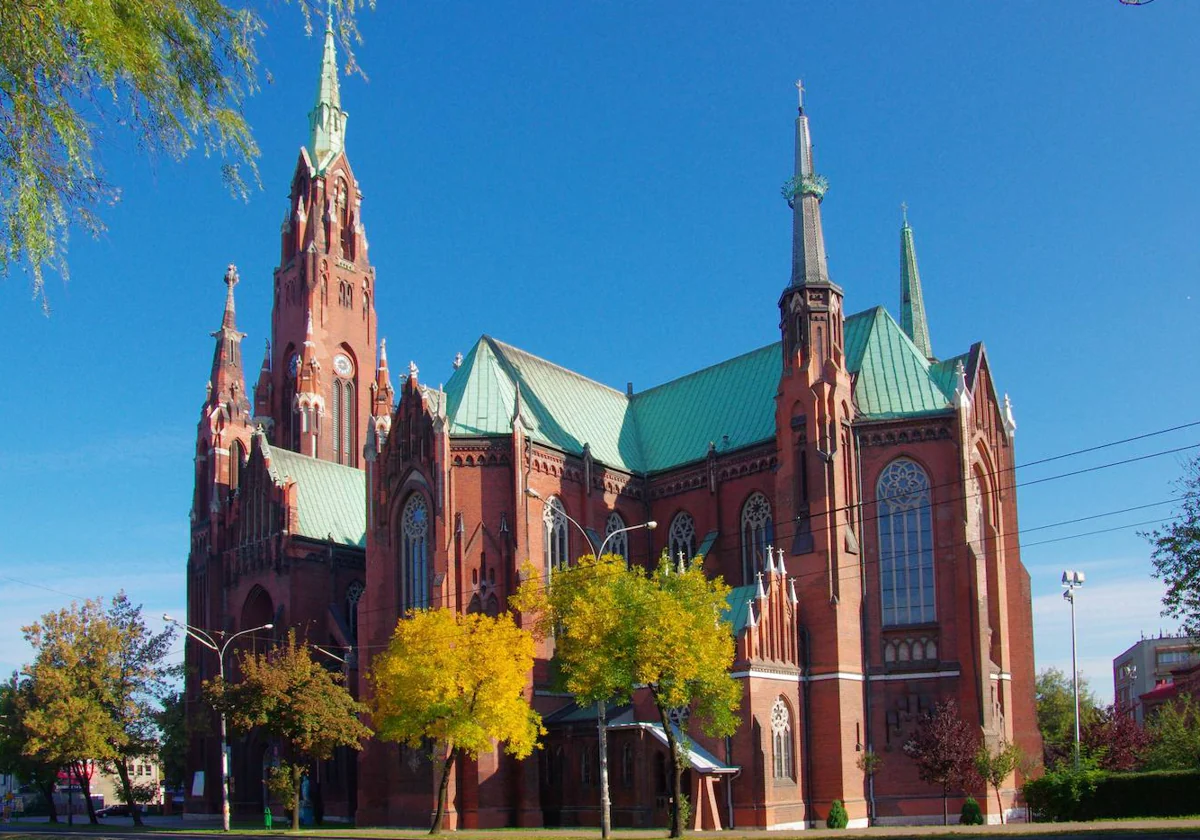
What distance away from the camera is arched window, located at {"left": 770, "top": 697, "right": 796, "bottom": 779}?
50812 mm

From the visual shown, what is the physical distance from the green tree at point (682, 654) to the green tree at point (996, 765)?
459 inches

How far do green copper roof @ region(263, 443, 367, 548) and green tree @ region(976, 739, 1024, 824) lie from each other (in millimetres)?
37516

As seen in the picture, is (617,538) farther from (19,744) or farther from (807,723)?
(19,744)

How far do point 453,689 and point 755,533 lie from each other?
1930 cm

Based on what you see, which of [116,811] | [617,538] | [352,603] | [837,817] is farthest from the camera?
[116,811]

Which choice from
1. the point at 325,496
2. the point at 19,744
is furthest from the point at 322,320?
the point at 19,744

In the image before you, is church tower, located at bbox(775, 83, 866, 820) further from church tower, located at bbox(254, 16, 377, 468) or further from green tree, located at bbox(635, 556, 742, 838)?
church tower, located at bbox(254, 16, 377, 468)

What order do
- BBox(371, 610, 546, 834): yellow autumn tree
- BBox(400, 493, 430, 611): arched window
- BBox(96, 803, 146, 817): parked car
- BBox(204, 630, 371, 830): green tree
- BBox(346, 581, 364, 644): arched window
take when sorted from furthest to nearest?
1. BBox(96, 803, 146, 817): parked car
2. BBox(346, 581, 364, 644): arched window
3. BBox(400, 493, 430, 611): arched window
4. BBox(204, 630, 371, 830): green tree
5. BBox(371, 610, 546, 834): yellow autumn tree

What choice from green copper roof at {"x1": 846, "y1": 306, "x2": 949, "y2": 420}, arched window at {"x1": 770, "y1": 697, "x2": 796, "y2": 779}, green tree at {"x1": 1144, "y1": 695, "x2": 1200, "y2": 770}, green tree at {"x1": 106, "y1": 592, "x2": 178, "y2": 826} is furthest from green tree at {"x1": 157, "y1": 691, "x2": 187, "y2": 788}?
green tree at {"x1": 1144, "y1": 695, "x2": 1200, "y2": 770}

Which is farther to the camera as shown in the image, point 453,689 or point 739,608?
point 739,608

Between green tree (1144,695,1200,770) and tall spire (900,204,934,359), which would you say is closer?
green tree (1144,695,1200,770)

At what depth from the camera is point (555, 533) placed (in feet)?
203

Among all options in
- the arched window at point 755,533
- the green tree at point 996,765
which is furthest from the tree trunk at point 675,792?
the arched window at point 755,533

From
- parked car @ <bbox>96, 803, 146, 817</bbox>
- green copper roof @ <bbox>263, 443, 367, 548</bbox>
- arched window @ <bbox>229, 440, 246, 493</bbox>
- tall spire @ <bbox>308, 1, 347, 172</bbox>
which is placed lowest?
parked car @ <bbox>96, 803, 146, 817</bbox>
